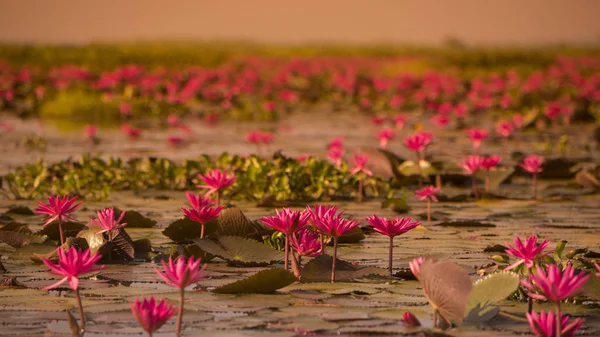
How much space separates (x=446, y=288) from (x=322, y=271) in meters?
1.02

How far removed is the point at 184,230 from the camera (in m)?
5.62

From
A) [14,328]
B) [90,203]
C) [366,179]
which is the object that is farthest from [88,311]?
[366,179]

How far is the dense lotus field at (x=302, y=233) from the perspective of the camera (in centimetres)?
384

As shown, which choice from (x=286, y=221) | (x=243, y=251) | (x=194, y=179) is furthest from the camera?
(x=194, y=179)

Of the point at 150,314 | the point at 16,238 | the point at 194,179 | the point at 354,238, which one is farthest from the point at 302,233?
the point at 194,179

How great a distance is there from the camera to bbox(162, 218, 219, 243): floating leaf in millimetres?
5551

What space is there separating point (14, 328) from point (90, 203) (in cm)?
386

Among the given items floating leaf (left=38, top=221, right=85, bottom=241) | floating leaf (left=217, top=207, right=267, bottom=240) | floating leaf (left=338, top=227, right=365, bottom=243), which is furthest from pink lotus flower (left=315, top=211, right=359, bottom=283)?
floating leaf (left=38, top=221, right=85, bottom=241)

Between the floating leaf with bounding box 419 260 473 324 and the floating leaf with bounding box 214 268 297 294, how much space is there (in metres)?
0.73

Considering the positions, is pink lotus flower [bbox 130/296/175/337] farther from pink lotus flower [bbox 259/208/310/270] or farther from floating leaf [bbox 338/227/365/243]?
floating leaf [bbox 338/227/365/243]

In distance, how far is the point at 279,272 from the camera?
4.36 m

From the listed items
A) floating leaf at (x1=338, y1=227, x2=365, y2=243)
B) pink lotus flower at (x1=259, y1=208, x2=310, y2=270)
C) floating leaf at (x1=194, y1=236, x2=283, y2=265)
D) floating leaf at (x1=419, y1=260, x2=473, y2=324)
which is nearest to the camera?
floating leaf at (x1=419, y1=260, x2=473, y2=324)

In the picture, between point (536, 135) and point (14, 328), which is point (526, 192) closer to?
point (14, 328)

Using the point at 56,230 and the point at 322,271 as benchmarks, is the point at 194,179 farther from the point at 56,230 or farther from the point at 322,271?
the point at 322,271
